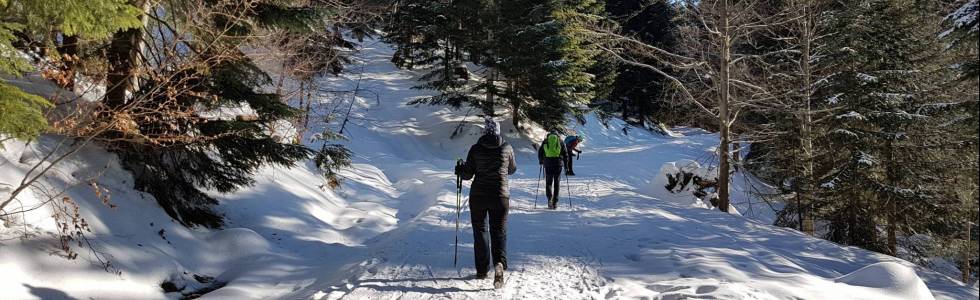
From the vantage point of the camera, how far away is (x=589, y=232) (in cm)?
841

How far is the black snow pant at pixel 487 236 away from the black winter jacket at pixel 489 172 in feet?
0.29

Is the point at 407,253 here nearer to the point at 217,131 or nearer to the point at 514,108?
the point at 217,131

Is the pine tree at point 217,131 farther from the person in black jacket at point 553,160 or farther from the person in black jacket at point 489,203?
the person in black jacket at point 553,160

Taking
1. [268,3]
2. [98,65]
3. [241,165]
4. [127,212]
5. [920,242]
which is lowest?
[920,242]

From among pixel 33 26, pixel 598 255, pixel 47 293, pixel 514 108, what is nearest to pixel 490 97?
pixel 514 108

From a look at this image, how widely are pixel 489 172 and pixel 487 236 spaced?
71cm

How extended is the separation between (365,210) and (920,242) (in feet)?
43.8

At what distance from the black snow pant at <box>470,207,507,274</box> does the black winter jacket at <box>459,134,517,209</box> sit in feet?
0.29

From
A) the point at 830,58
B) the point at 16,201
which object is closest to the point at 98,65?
the point at 16,201

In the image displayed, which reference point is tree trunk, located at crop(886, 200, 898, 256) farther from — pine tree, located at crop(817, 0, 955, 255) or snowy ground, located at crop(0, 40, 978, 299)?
snowy ground, located at crop(0, 40, 978, 299)

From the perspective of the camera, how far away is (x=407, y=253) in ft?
22.3

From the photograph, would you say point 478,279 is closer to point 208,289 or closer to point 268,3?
point 208,289

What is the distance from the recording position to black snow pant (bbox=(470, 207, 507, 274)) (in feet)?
18.2

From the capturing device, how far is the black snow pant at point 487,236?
218 inches
